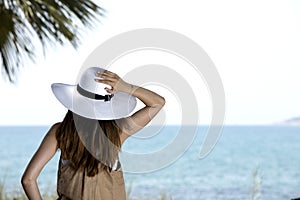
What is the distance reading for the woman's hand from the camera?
271cm

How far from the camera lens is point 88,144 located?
269 cm

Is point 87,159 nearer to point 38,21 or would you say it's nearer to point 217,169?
point 38,21

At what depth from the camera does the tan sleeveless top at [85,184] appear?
106 inches

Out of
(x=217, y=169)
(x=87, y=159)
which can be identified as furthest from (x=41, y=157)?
(x=217, y=169)

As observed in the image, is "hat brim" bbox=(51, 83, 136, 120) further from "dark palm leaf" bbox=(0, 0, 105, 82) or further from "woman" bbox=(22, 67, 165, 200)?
"dark palm leaf" bbox=(0, 0, 105, 82)

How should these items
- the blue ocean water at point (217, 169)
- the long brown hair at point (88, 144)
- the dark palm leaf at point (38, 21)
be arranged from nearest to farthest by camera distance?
1. the long brown hair at point (88, 144)
2. the dark palm leaf at point (38, 21)
3. the blue ocean water at point (217, 169)

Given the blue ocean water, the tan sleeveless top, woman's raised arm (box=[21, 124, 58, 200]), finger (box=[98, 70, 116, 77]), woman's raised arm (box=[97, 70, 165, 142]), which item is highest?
finger (box=[98, 70, 116, 77])

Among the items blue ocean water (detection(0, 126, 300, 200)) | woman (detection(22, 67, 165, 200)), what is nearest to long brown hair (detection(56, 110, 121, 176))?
woman (detection(22, 67, 165, 200))

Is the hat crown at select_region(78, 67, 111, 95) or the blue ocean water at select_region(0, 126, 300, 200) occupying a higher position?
the hat crown at select_region(78, 67, 111, 95)

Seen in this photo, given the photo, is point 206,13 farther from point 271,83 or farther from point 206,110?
point 206,110

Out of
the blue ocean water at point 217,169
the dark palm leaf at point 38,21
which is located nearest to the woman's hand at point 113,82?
the dark palm leaf at point 38,21

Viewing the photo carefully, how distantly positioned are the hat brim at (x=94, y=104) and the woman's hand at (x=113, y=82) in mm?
69

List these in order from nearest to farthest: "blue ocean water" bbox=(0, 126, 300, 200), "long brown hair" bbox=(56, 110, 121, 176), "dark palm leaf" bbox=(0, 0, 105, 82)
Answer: "long brown hair" bbox=(56, 110, 121, 176) < "dark palm leaf" bbox=(0, 0, 105, 82) < "blue ocean water" bbox=(0, 126, 300, 200)

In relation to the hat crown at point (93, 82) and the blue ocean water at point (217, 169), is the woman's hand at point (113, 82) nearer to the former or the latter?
the hat crown at point (93, 82)
